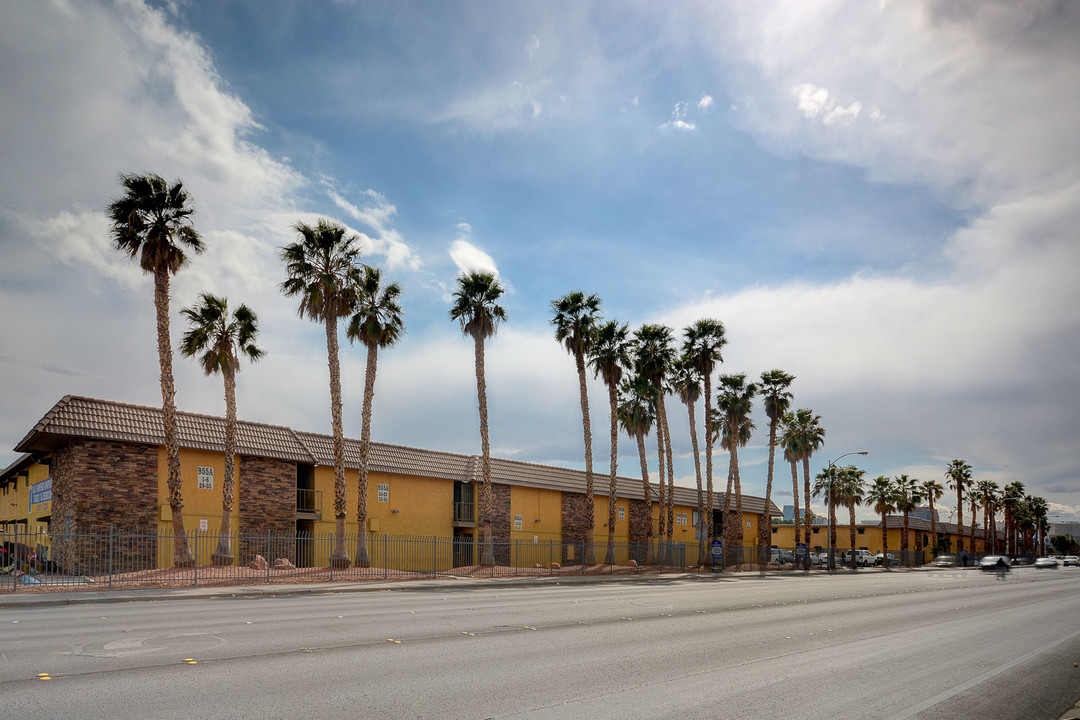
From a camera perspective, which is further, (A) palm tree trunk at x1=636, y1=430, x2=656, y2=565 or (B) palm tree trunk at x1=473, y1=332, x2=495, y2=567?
(A) palm tree trunk at x1=636, y1=430, x2=656, y2=565

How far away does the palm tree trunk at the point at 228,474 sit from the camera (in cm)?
3062

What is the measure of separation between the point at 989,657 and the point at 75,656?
43.6ft

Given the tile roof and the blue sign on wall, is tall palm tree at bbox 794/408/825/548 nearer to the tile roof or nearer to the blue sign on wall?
the tile roof

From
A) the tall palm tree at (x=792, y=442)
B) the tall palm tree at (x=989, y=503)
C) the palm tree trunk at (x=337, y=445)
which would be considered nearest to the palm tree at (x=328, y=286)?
the palm tree trunk at (x=337, y=445)

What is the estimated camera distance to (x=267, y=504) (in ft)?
115

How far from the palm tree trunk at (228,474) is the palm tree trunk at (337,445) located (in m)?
4.03

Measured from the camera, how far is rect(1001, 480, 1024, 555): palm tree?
106562 mm

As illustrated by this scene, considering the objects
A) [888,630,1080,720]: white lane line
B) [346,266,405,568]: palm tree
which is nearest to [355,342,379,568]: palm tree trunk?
[346,266,405,568]: palm tree

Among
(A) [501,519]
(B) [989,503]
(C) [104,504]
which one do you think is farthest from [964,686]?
(B) [989,503]

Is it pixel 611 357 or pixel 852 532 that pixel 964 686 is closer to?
pixel 611 357

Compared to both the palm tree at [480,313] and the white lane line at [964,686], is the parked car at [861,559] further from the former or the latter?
the white lane line at [964,686]

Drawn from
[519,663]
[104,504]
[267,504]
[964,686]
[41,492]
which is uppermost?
[41,492]

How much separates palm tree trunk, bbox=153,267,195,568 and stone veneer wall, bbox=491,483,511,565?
18.7m

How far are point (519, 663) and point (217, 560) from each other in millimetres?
24525
